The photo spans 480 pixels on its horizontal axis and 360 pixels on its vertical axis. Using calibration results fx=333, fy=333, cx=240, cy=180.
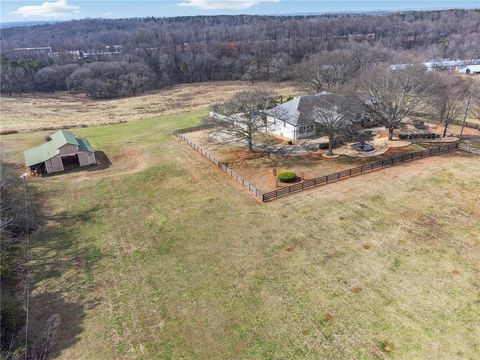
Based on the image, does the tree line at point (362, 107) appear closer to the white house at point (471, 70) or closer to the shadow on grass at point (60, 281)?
the shadow on grass at point (60, 281)

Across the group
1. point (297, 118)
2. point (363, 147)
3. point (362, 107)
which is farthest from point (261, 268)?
point (362, 107)

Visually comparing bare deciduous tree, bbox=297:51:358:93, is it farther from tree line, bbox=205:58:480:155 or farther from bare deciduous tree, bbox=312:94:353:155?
bare deciduous tree, bbox=312:94:353:155

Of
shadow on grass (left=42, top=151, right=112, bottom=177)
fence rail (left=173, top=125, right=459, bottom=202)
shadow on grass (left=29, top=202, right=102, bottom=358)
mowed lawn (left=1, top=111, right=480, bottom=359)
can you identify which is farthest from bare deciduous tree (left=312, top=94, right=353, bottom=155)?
shadow on grass (left=42, top=151, right=112, bottom=177)

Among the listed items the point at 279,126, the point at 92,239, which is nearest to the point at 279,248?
the point at 92,239

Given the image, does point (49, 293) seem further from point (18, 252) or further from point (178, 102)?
point (178, 102)

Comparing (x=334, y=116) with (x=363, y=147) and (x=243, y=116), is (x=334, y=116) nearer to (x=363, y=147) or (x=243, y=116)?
(x=363, y=147)

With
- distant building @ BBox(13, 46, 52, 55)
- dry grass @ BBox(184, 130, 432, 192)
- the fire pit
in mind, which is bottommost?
dry grass @ BBox(184, 130, 432, 192)

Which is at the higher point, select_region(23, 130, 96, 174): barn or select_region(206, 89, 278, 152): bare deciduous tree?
select_region(206, 89, 278, 152): bare deciduous tree
